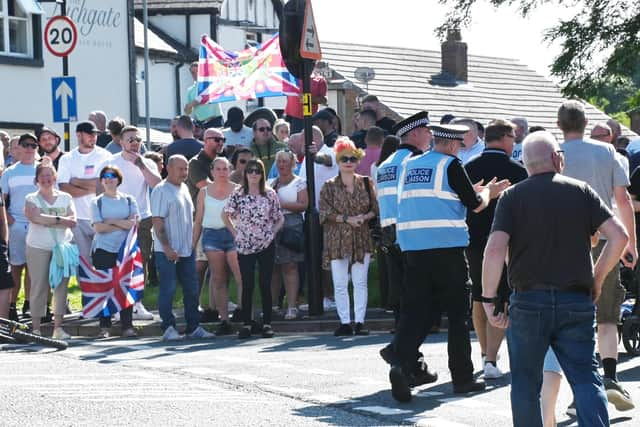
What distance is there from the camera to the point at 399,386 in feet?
34.4

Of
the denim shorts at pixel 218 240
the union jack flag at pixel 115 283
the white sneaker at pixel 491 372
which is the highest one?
the denim shorts at pixel 218 240

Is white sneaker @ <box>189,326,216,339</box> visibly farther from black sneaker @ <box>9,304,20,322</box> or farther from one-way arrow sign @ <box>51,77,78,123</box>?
one-way arrow sign @ <box>51,77,78,123</box>

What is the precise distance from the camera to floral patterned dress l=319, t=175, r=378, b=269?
15711mm

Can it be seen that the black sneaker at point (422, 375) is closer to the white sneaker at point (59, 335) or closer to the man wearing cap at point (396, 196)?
the man wearing cap at point (396, 196)

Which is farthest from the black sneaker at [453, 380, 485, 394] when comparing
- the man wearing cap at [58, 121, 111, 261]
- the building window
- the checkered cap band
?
the building window

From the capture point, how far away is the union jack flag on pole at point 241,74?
24.4 metres

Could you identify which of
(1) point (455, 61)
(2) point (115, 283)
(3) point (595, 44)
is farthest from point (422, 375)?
(1) point (455, 61)

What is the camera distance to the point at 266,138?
61.7 ft

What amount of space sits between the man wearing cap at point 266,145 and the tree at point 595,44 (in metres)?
4.80

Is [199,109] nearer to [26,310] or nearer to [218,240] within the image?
[26,310]

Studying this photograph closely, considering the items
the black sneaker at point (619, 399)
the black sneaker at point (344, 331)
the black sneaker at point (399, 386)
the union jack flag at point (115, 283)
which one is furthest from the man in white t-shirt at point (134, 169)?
the black sneaker at point (619, 399)

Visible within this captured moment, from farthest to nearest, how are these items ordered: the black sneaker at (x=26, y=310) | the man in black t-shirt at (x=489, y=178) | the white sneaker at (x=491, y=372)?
the black sneaker at (x=26, y=310), the white sneaker at (x=491, y=372), the man in black t-shirt at (x=489, y=178)

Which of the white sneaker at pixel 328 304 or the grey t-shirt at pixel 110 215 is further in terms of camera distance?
the white sneaker at pixel 328 304

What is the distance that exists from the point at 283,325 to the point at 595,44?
25.6ft
